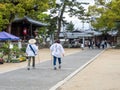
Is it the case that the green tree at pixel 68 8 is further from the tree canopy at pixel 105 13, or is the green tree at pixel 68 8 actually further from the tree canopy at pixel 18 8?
the tree canopy at pixel 18 8

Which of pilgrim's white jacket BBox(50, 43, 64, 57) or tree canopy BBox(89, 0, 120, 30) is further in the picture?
tree canopy BBox(89, 0, 120, 30)

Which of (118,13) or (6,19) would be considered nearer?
(6,19)

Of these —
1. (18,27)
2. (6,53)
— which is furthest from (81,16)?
(6,53)

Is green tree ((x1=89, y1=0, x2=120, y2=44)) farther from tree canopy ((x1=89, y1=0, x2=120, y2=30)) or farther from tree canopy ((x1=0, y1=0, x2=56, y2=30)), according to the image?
tree canopy ((x1=0, y1=0, x2=56, y2=30))

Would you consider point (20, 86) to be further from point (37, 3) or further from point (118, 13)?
point (118, 13)

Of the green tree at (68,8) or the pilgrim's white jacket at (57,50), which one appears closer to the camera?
the pilgrim's white jacket at (57,50)

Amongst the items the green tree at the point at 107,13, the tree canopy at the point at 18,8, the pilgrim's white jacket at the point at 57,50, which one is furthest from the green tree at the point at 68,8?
the pilgrim's white jacket at the point at 57,50

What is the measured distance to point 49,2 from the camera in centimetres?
4412

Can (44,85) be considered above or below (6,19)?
below

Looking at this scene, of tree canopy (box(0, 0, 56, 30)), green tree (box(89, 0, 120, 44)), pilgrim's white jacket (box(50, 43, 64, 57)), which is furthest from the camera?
green tree (box(89, 0, 120, 44))

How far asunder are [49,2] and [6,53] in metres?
17.4

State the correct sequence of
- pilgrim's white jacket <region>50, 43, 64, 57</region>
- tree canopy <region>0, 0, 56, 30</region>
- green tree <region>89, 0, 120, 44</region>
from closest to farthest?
1. pilgrim's white jacket <region>50, 43, 64, 57</region>
2. tree canopy <region>0, 0, 56, 30</region>
3. green tree <region>89, 0, 120, 44</region>

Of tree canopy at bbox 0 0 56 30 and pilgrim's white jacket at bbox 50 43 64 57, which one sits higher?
tree canopy at bbox 0 0 56 30

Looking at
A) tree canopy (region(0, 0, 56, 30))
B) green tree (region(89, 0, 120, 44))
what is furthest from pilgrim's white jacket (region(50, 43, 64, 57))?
green tree (region(89, 0, 120, 44))
